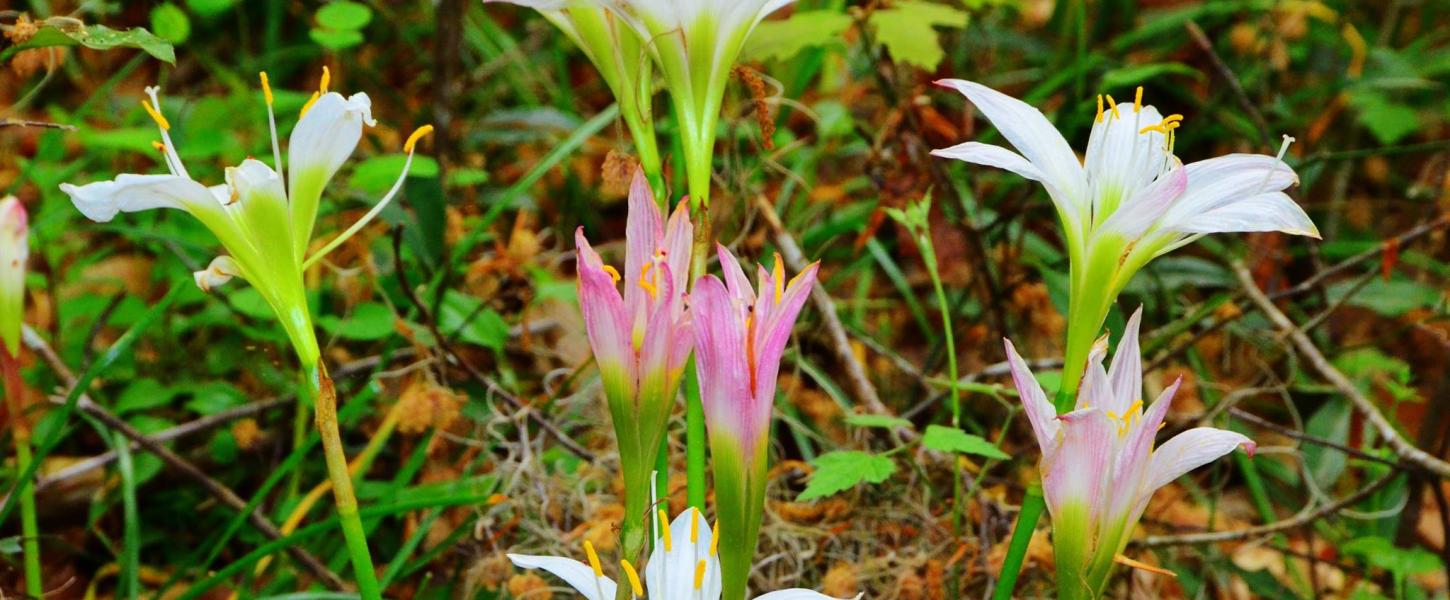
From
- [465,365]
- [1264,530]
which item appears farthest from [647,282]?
[1264,530]

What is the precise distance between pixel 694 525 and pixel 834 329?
924 millimetres

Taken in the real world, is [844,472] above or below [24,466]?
above

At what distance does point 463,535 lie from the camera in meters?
1.57

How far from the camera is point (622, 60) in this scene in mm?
1030

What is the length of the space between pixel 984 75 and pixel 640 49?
1769mm

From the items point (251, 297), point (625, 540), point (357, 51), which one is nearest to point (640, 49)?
point (625, 540)

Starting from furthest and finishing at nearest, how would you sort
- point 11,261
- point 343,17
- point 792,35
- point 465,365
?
point 343,17 < point 792,35 < point 465,365 < point 11,261

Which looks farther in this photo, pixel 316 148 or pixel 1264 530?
pixel 1264 530

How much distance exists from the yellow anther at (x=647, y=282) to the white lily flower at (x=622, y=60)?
0.15 meters

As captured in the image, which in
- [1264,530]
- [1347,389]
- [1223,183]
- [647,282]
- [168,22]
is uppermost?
[1223,183]

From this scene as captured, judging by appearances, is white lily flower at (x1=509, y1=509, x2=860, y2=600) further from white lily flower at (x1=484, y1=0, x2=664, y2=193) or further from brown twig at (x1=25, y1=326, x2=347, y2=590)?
brown twig at (x1=25, y1=326, x2=347, y2=590)

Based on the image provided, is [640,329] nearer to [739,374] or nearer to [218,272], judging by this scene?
[739,374]

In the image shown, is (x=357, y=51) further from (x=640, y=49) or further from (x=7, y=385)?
(x=640, y=49)

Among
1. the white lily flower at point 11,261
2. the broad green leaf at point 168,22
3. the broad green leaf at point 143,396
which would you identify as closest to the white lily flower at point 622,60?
the white lily flower at point 11,261
